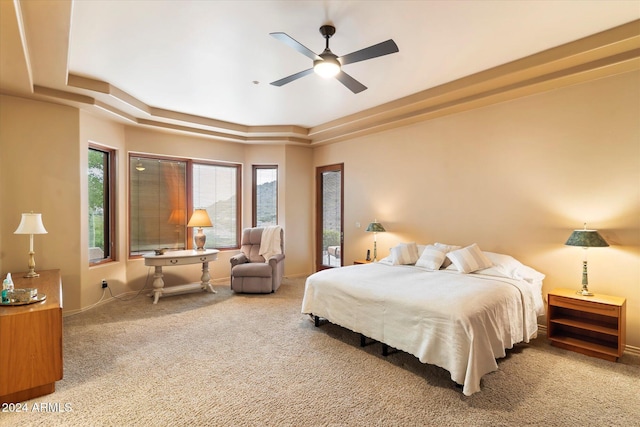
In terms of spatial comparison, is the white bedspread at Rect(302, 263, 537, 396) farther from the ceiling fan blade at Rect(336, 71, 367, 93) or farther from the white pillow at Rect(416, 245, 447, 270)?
the ceiling fan blade at Rect(336, 71, 367, 93)

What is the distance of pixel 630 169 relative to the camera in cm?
300

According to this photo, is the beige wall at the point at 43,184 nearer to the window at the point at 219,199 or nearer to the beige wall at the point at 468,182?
the beige wall at the point at 468,182

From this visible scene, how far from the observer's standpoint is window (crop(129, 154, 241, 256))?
534cm

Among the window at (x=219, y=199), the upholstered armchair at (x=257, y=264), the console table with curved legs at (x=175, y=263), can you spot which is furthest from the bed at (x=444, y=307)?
the window at (x=219, y=199)

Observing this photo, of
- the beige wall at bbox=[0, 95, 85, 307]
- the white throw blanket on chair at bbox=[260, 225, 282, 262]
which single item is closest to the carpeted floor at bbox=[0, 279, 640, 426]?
the beige wall at bbox=[0, 95, 85, 307]

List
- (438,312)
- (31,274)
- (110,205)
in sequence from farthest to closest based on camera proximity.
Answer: (110,205) → (31,274) → (438,312)

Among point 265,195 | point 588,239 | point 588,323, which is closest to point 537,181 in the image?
point 588,239

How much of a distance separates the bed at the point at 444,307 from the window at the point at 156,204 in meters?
3.34

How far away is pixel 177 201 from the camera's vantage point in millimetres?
5734

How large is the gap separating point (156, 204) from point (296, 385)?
441cm

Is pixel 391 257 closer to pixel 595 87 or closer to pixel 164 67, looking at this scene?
pixel 595 87

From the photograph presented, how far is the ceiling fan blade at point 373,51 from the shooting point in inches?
88.9

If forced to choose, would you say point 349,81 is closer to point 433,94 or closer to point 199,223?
point 433,94

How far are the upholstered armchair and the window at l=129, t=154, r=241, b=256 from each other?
92cm
